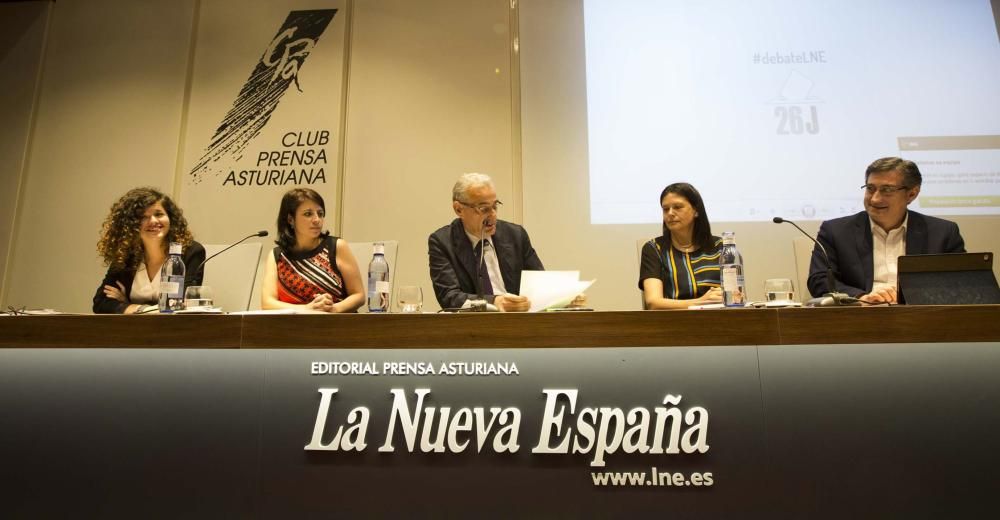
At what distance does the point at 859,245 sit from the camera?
8.26 feet

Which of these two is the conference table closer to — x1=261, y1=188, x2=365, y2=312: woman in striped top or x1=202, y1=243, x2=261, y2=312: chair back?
x1=261, y1=188, x2=365, y2=312: woman in striped top

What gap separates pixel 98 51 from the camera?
13.8 feet

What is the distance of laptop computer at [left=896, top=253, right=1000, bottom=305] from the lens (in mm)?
1662

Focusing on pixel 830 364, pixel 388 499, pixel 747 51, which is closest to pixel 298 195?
pixel 388 499

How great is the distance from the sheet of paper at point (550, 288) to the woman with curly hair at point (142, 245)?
63.6 inches

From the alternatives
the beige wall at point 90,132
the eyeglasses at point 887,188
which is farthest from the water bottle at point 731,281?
the beige wall at point 90,132

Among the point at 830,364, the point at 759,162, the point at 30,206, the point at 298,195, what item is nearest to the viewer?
the point at 830,364

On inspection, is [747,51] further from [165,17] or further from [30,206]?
[30,206]

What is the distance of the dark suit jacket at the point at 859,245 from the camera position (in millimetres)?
2436

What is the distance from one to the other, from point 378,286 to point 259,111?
250cm

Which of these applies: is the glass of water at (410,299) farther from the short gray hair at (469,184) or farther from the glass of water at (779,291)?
the glass of water at (779,291)

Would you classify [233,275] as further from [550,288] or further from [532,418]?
[532,418]

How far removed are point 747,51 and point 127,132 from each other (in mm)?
4019

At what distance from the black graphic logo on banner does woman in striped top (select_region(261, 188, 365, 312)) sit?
1.51 m
